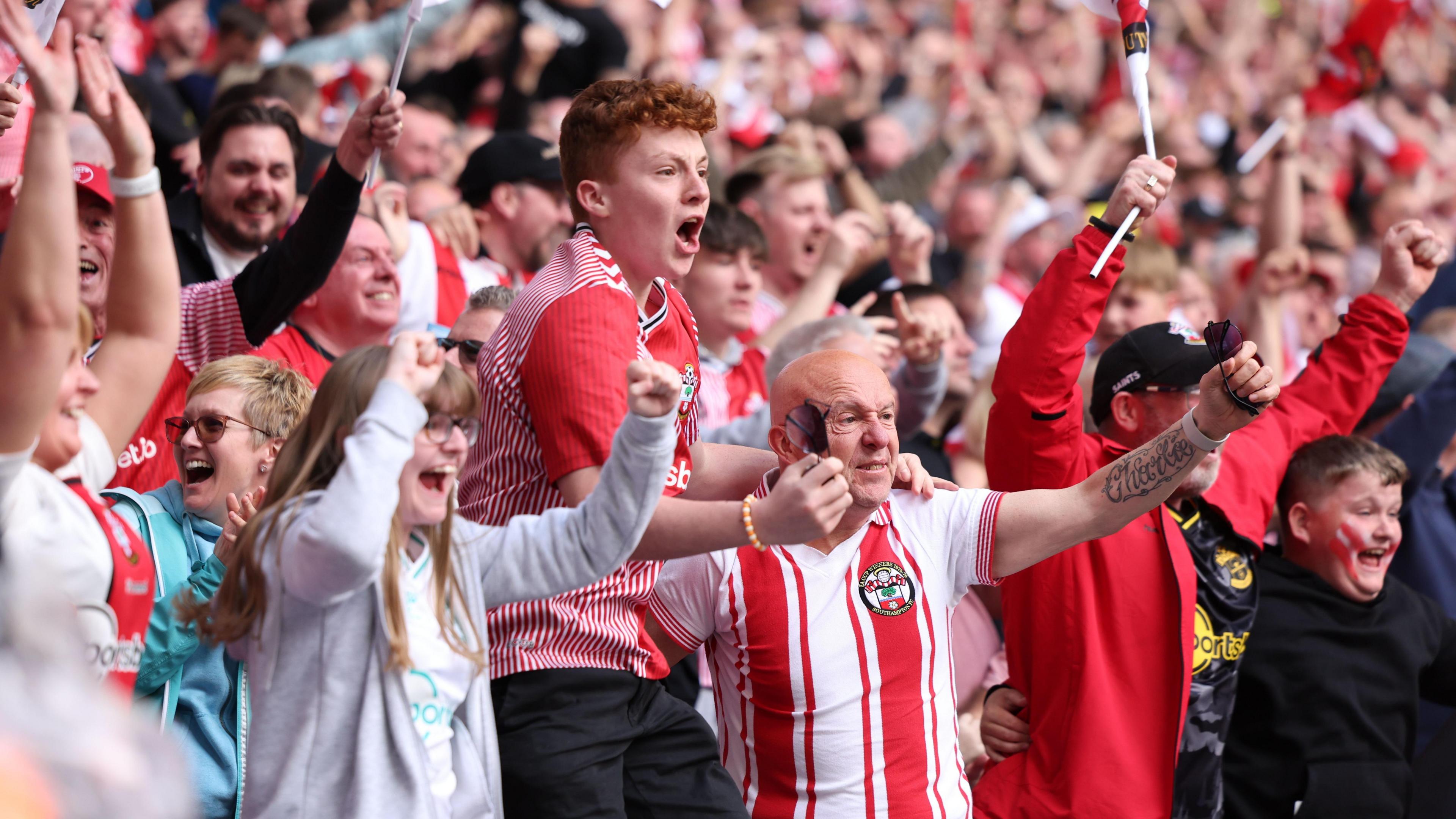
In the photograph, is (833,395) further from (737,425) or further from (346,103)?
(346,103)

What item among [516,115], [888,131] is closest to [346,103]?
[516,115]

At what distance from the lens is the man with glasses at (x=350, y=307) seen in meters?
4.57

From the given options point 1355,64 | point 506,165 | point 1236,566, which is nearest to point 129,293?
point 1236,566

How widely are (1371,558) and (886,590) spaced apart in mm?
1897

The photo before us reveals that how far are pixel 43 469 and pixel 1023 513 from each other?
6.58ft

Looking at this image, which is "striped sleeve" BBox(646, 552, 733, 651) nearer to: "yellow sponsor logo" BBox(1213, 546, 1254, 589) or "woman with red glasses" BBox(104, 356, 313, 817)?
"woman with red glasses" BBox(104, 356, 313, 817)

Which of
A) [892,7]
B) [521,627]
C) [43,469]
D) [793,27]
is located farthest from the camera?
[892,7]

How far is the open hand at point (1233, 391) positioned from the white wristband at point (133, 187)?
7.07 feet

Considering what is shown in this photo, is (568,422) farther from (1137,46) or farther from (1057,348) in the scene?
(1137,46)

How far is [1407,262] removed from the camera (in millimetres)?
4441

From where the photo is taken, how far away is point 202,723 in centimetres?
318

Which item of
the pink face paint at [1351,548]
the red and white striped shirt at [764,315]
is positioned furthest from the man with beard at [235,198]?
the pink face paint at [1351,548]

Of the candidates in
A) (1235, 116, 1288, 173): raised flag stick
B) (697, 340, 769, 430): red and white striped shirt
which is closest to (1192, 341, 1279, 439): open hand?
(697, 340, 769, 430): red and white striped shirt

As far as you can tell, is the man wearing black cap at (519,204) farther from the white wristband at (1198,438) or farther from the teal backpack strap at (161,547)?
the white wristband at (1198,438)
